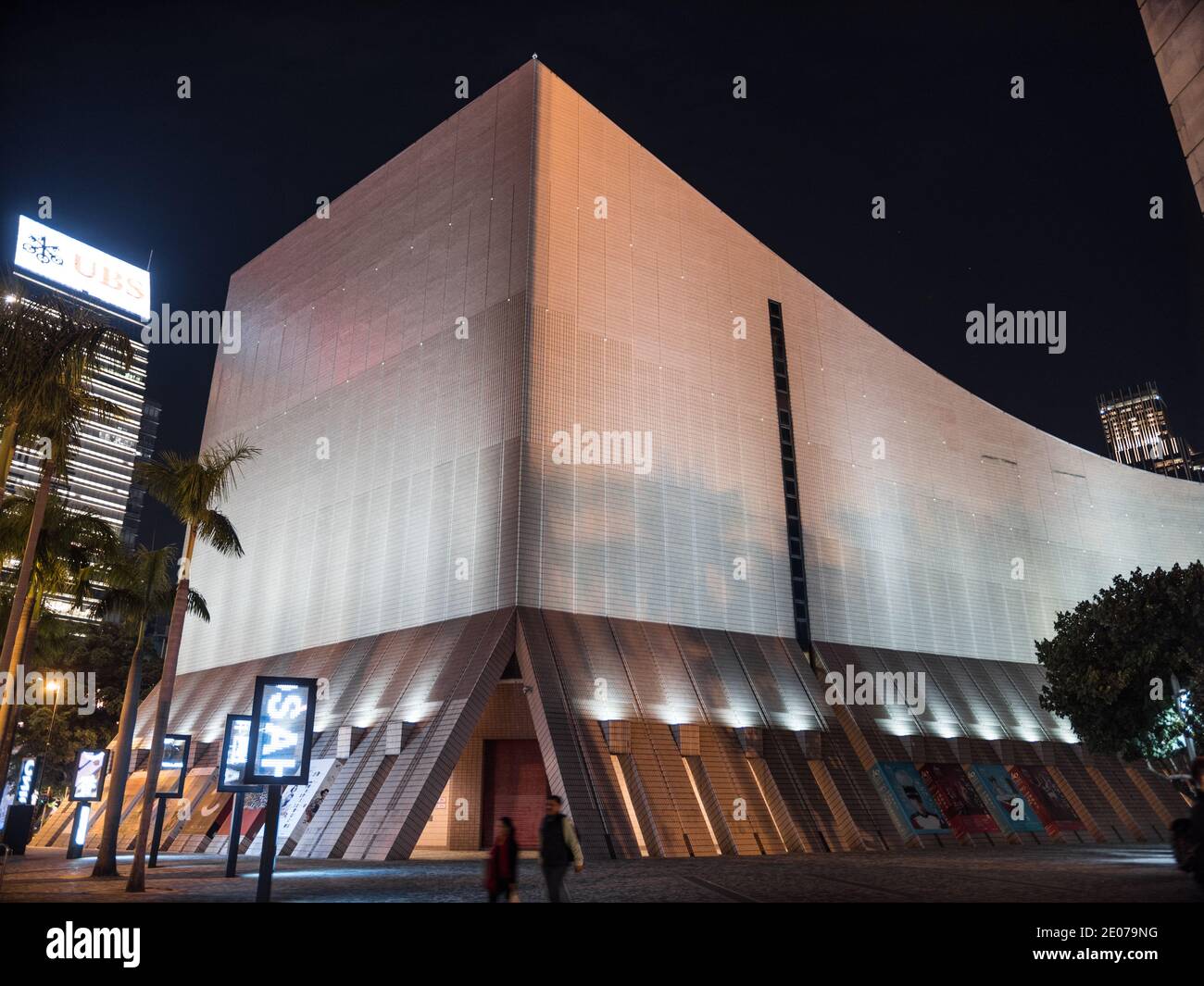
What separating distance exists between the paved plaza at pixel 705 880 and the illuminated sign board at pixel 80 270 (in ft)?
236

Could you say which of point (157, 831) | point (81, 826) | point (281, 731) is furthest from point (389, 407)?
point (281, 731)

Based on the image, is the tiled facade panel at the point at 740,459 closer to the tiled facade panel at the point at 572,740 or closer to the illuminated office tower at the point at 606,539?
the illuminated office tower at the point at 606,539

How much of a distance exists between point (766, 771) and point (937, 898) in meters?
13.1

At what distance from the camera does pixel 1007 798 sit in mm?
30250

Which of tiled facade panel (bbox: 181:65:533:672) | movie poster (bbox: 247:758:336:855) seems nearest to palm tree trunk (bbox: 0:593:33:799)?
movie poster (bbox: 247:758:336:855)

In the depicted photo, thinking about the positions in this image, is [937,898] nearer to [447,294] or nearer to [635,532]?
[635,532]

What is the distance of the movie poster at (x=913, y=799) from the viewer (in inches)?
1078

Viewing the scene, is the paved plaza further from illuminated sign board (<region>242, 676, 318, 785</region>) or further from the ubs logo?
the ubs logo

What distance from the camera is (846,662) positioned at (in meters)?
32.6

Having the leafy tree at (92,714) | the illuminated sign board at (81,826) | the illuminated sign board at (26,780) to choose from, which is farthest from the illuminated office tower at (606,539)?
the leafy tree at (92,714)
